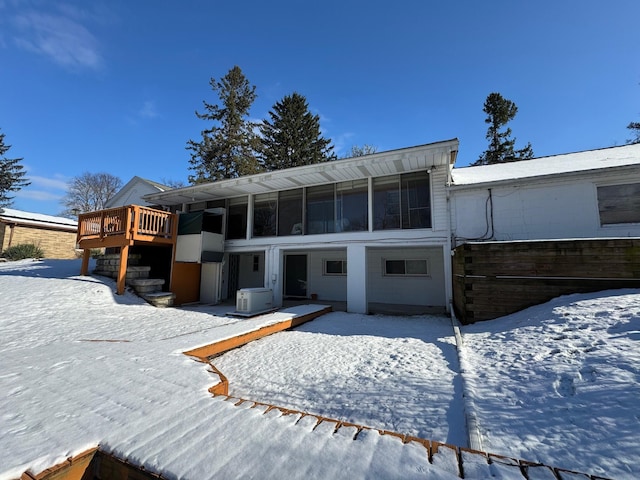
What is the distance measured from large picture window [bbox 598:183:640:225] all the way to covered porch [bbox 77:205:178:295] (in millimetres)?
13624

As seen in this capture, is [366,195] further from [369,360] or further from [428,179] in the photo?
[369,360]

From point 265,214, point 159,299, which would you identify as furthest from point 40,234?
point 265,214

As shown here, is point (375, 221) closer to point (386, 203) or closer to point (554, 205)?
point (386, 203)

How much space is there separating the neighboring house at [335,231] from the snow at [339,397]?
375 cm

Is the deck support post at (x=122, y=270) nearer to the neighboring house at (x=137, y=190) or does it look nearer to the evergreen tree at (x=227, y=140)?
the neighboring house at (x=137, y=190)

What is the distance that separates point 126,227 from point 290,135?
17.8 m

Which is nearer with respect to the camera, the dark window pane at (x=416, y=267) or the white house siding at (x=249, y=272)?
the dark window pane at (x=416, y=267)

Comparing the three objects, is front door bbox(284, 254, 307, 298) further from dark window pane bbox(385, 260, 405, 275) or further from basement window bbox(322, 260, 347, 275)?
dark window pane bbox(385, 260, 405, 275)

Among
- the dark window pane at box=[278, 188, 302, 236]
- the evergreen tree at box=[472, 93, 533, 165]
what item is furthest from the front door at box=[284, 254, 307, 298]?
the evergreen tree at box=[472, 93, 533, 165]

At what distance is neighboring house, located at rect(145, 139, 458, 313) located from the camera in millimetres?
8328

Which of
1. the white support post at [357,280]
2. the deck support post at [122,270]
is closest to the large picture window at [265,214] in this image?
the white support post at [357,280]

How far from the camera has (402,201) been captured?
8.72 metres

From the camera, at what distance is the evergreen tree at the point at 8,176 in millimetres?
23344

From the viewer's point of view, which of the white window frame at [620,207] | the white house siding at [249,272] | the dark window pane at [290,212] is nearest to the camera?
the white window frame at [620,207]
